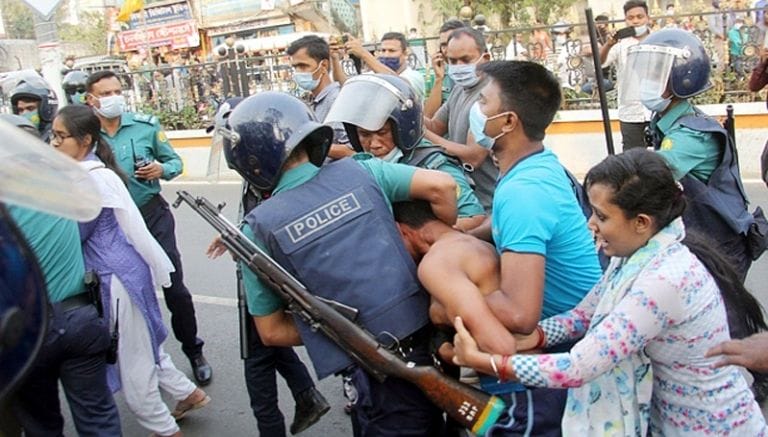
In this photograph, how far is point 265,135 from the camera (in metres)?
2.27

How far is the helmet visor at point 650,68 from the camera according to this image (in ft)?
11.0

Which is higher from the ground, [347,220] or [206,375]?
[347,220]

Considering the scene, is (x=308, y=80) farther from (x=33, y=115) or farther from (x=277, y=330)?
(x=277, y=330)

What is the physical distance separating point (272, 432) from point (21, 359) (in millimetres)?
2501

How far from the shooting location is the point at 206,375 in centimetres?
448

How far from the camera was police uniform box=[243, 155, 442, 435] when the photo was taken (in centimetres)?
216

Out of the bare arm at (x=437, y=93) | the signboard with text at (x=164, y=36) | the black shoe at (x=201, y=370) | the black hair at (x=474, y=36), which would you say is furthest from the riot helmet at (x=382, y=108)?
the signboard with text at (x=164, y=36)

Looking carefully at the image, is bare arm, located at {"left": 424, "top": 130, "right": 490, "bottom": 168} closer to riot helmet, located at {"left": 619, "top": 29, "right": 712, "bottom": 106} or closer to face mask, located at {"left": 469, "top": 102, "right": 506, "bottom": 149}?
riot helmet, located at {"left": 619, "top": 29, "right": 712, "bottom": 106}

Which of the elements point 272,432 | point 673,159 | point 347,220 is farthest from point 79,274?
point 673,159

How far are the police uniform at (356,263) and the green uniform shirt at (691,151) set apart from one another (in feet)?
4.51

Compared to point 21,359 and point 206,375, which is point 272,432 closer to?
point 206,375

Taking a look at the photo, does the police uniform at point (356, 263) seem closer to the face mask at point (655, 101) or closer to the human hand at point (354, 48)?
the face mask at point (655, 101)

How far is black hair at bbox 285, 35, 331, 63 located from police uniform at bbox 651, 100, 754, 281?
2.26 m

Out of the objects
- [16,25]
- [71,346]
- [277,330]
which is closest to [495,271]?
[277,330]
